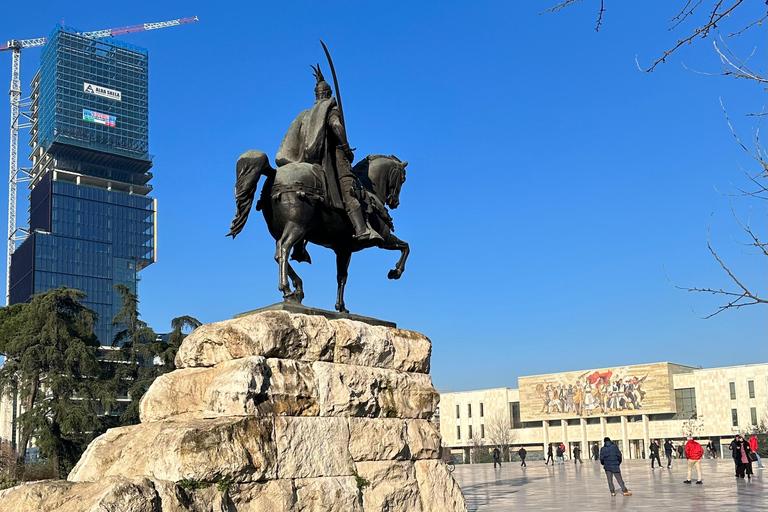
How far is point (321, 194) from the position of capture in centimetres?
866

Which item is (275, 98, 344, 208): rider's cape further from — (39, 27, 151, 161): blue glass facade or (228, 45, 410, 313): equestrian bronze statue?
(39, 27, 151, 161): blue glass facade

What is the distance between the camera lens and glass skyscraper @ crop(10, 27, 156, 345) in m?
131

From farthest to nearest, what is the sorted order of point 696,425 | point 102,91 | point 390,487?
point 102,91, point 696,425, point 390,487

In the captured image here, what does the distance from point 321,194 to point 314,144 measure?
59cm

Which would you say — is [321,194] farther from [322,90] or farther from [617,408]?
[617,408]

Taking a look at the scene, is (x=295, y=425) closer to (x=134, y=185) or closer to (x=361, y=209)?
(x=361, y=209)

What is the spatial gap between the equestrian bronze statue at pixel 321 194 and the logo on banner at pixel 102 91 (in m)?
152

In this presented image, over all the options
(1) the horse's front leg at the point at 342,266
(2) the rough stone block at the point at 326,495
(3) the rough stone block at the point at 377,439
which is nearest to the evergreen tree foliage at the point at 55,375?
(1) the horse's front leg at the point at 342,266

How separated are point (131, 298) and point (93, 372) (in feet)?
16.7

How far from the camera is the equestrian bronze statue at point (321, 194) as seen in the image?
27.7 feet

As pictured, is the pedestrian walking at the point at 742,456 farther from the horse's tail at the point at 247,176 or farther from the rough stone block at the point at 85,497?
the rough stone block at the point at 85,497

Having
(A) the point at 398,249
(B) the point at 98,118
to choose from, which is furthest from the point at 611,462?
(B) the point at 98,118

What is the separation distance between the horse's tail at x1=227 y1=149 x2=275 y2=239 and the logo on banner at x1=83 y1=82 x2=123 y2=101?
501 ft

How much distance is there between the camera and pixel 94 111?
148 m
